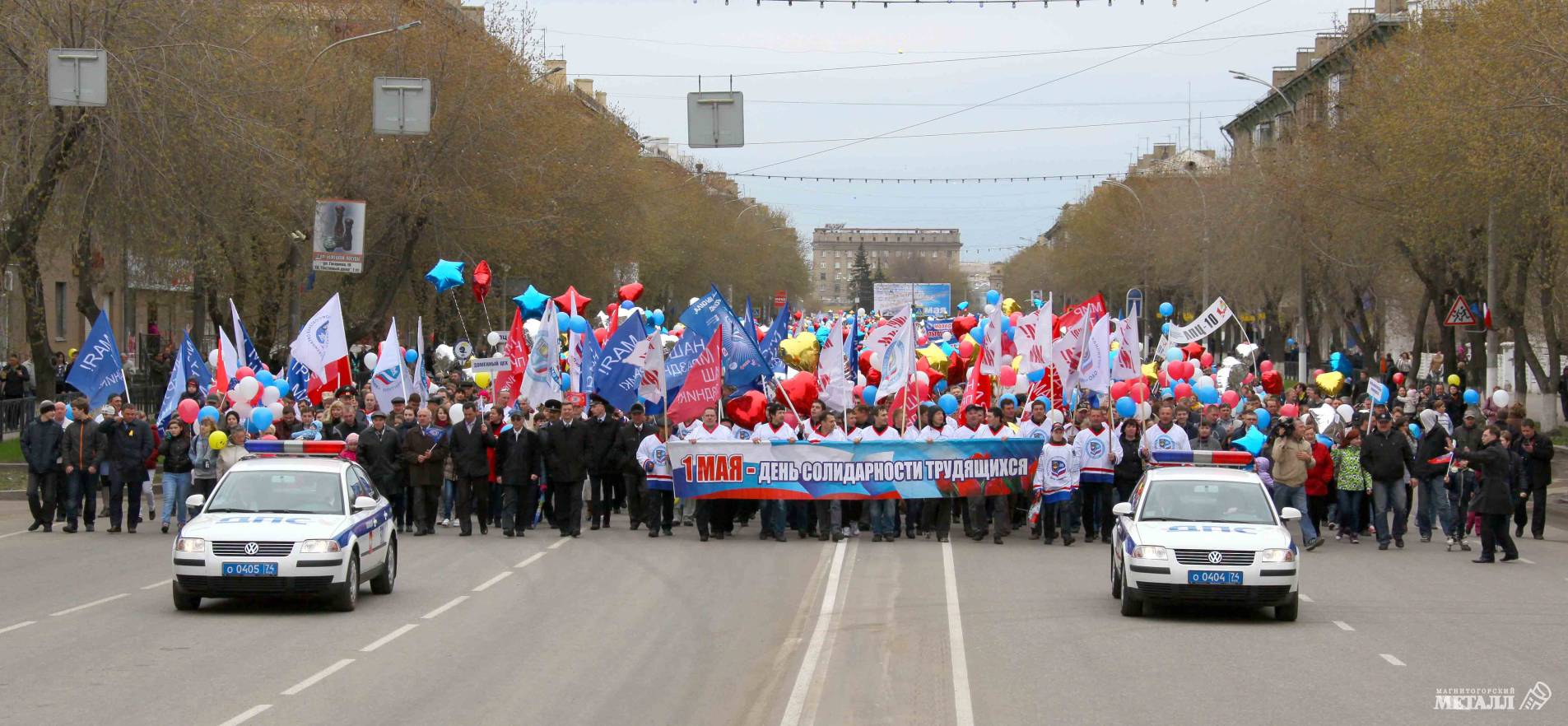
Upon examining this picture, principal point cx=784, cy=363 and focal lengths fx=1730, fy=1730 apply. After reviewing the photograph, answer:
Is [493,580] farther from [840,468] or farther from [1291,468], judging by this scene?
[1291,468]

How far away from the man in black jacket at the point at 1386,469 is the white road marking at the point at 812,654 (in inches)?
258

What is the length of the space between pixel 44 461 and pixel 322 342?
4.42 meters

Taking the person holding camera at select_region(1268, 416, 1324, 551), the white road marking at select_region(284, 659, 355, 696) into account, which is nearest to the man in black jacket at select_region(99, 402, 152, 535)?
the white road marking at select_region(284, 659, 355, 696)

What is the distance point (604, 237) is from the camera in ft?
154

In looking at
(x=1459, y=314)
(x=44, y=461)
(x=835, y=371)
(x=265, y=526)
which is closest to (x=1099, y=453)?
(x=835, y=371)

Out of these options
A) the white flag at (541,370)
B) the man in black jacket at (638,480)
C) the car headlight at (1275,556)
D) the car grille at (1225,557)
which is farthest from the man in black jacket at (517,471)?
the car headlight at (1275,556)

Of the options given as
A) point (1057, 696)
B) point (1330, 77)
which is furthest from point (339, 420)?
point (1330, 77)

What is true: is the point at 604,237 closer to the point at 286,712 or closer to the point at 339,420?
the point at 339,420

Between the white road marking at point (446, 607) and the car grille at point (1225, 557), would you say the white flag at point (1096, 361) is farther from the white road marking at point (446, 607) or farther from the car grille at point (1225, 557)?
the white road marking at point (446, 607)

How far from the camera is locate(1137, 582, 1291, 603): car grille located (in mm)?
13469

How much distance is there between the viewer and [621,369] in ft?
72.5

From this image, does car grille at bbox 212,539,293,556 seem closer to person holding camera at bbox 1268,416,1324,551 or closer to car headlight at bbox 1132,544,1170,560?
car headlight at bbox 1132,544,1170,560

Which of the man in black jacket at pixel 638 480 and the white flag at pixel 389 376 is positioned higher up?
the white flag at pixel 389 376

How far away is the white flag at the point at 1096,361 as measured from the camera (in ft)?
72.0
